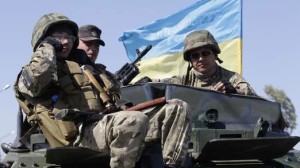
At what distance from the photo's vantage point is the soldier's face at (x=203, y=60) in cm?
903

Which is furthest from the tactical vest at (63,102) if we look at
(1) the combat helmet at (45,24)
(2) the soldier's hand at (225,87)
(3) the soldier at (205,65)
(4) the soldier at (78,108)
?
(3) the soldier at (205,65)

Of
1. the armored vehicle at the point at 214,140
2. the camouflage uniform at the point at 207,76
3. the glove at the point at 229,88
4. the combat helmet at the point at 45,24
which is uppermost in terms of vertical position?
the combat helmet at the point at 45,24

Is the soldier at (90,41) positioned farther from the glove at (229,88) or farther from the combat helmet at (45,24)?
the combat helmet at (45,24)

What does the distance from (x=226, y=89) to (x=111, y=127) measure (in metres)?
2.19

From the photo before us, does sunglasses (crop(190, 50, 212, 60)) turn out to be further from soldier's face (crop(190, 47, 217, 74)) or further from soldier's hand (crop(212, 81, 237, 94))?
soldier's hand (crop(212, 81, 237, 94))

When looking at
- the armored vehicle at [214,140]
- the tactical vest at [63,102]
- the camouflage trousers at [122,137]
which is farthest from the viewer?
Result: the tactical vest at [63,102]

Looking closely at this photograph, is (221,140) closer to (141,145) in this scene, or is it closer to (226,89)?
(141,145)

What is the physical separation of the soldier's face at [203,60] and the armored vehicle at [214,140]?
127 cm

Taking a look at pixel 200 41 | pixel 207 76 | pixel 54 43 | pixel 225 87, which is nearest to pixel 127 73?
pixel 207 76

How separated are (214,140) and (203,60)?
8.50 ft

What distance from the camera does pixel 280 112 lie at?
→ 8016 mm

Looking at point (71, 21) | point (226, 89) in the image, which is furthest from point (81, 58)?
point (226, 89)

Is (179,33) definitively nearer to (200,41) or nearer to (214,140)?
(200,41)

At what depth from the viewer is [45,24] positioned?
24.1ft
